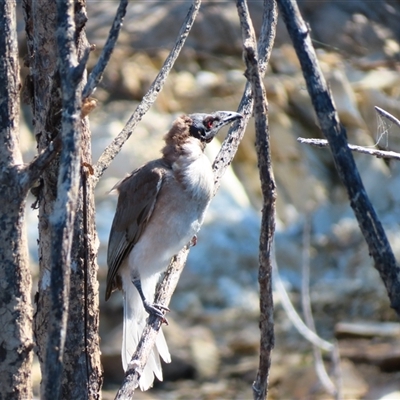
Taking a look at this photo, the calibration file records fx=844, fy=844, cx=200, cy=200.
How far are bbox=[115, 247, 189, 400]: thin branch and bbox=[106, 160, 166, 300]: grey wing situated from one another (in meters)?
0.32

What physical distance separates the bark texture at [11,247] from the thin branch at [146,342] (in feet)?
1.77

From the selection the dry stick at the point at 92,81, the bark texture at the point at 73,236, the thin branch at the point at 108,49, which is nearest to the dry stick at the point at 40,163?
the dry stick at the point at 92,81

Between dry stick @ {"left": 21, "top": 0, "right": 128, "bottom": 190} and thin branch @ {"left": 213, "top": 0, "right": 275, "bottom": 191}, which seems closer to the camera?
dry stick @ {"left": 21, "top": 0, "right": 128, "bottom": 190}

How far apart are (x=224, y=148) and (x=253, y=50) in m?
1.96

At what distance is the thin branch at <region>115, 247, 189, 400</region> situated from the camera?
99.6 inches

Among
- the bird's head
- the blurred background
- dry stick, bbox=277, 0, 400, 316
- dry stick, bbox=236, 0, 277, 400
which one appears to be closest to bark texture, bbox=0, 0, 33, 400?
dry stick, bbox=236, 0, 277, 400

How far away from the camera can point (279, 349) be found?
8.62 m

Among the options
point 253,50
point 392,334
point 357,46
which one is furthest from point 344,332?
point 253,50

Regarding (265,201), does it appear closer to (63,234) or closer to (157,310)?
(63,234)

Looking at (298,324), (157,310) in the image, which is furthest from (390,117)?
(298,324)

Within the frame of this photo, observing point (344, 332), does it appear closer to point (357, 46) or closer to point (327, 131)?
point (357, 46)

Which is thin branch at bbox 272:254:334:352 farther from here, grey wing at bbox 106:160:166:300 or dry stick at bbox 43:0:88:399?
dry stick at bbox 43:0:88:399

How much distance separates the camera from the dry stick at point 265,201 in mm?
1772

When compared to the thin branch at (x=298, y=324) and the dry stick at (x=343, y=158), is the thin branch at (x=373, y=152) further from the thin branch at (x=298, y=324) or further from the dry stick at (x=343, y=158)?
the thin branch at (x=298, y=324)
